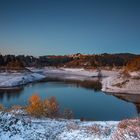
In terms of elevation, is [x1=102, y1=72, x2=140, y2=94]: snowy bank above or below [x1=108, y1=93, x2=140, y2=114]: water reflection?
above

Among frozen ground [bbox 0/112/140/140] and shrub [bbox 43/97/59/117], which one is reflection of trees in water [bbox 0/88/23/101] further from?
frozen ground [bbox 0/112/140/140]

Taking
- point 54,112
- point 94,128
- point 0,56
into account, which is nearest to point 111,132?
point 94,128

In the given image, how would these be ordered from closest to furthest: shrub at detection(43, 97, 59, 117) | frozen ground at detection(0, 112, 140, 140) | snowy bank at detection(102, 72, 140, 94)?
frozen ground at detection(0, 112, 140, 140) < shrub at detection(43, 97, 59, 117) < snowy bank at detection(102, 72, 140, 94)

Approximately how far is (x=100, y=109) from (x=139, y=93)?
27.9 meters

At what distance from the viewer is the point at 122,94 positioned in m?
75.3

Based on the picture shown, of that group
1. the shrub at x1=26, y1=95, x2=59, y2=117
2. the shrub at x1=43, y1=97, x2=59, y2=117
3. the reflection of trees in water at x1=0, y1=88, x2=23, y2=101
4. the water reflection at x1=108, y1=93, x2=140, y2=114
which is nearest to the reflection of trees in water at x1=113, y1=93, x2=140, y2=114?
the water reflection at x1=108, y1=93, x2=140, y2=114

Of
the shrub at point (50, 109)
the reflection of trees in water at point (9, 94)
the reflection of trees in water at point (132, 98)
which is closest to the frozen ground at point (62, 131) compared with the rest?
the shrub at point (50, 109)

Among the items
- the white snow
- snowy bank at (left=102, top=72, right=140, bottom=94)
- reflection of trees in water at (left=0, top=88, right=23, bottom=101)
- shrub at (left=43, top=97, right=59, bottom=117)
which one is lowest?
reflection of trees in water at (left=0, top=88, right=23, bottom=101)

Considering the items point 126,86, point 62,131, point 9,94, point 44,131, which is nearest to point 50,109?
point 62,131

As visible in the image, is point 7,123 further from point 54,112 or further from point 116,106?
point 116,106

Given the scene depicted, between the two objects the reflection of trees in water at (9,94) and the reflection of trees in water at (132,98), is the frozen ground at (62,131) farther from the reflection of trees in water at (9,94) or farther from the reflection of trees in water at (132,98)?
the reflection of trees in water at (9,94)

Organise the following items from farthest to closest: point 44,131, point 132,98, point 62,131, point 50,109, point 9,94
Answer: point 9,94
point 132,98
point 50,109
point 62,131
point 44,131

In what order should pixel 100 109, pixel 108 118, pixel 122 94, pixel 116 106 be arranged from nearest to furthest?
pixel 108 118 → pixel 100 109 → pixel 116 106 → pixel 122 94

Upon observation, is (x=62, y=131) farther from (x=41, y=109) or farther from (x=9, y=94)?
(x=9, y=94)
